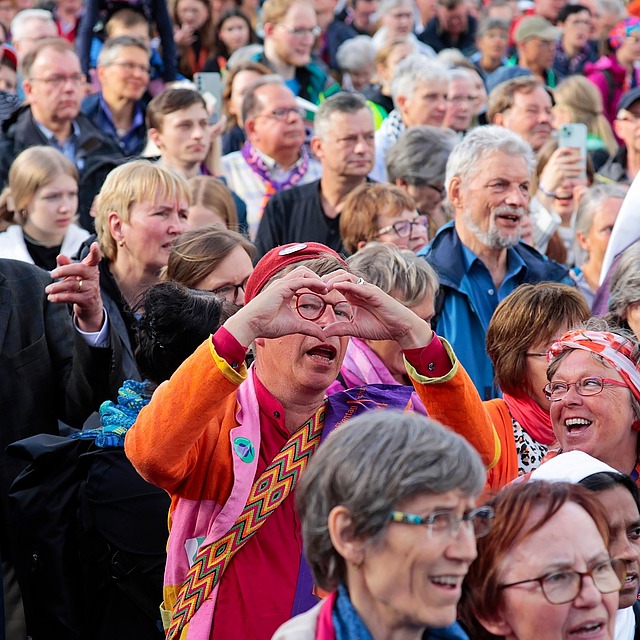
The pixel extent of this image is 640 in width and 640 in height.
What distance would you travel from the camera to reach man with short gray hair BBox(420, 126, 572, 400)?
5695 millimetres

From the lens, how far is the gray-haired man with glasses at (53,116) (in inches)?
332

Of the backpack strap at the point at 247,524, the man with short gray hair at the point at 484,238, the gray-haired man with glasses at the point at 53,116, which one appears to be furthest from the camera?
the gray-haired man with glasses at the point at 53,116

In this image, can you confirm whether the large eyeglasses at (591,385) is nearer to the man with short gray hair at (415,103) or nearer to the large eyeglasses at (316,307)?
the large eyeglasses at (316,307)

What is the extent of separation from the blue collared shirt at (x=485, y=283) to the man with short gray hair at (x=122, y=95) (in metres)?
3.81

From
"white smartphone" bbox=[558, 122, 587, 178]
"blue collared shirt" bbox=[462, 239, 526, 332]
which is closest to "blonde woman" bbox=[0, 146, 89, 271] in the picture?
"blue collared shirt" bbox=[462, 239, 526, 332]

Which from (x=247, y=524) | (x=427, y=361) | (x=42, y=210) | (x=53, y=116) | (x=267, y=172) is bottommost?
(x=267, y=172)

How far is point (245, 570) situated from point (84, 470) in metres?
0.91

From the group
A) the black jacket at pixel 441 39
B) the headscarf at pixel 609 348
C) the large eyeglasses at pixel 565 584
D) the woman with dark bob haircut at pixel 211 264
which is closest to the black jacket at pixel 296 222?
the woman with dark bob haircut at pixel 211 264

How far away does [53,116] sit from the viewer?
8516 millimetres

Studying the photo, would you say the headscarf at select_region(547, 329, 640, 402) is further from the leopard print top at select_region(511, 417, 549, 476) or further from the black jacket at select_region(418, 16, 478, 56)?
the black jacket at select_region(418, 16, 478, 56)

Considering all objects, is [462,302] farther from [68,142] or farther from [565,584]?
[68,142]

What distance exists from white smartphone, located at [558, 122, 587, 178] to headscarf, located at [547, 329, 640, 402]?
12.9 ft

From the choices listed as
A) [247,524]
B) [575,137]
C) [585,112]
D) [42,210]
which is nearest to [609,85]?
[585,112]

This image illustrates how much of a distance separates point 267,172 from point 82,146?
4.14 feet
